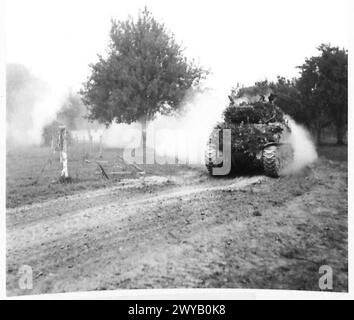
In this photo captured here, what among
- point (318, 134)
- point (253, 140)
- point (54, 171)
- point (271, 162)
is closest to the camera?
point (318, 134)

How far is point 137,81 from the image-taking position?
306 inches

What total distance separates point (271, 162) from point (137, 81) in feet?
12.5

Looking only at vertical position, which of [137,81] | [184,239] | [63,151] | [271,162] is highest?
[137,81]

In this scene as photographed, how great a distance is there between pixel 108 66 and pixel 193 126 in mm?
2231

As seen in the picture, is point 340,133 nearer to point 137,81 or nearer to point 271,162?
point 271,162

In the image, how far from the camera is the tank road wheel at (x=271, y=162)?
9.12m

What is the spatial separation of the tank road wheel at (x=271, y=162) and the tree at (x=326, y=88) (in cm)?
191

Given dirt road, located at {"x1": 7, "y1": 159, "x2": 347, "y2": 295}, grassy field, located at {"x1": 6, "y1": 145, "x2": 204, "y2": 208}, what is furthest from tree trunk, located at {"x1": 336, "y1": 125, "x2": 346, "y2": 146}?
grassy field, located at {"x1": 6, "y1": 145, "x2": 204, "y2": 208}

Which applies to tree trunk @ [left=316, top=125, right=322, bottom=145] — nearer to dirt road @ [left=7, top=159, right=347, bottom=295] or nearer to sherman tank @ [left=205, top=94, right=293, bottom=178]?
dirt road @ [left=7, top=159, right=347, bottom=295]

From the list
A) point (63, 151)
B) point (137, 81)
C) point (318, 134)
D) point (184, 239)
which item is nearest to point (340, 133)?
point (318, 134)

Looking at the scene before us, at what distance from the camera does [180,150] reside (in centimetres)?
836

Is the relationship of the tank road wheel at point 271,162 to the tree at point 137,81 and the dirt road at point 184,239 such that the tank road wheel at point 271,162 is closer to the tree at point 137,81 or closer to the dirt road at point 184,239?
the dirt road at point 184,239

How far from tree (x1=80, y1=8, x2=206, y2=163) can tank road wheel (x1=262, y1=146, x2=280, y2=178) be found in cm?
288

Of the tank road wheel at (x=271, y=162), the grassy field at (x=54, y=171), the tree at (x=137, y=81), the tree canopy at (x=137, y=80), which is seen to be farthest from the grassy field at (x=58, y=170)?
the tank road wheel at (x=271, y=162)
